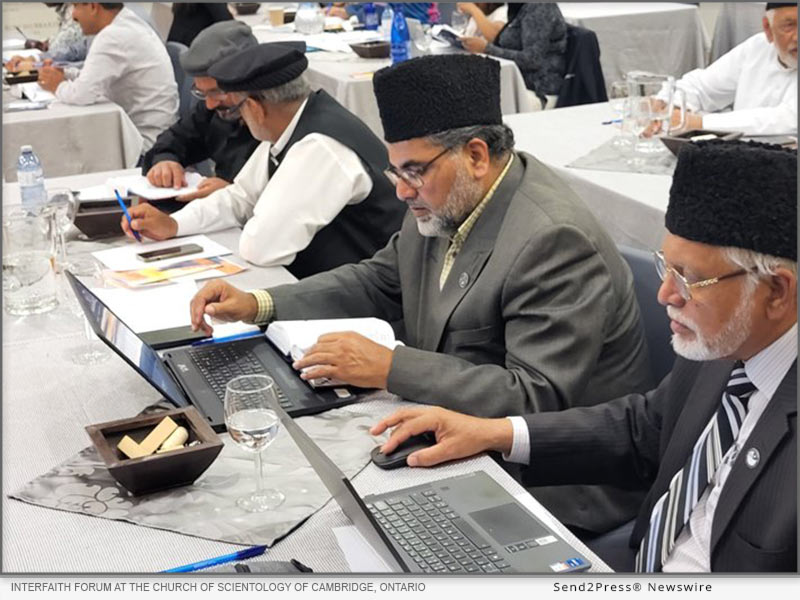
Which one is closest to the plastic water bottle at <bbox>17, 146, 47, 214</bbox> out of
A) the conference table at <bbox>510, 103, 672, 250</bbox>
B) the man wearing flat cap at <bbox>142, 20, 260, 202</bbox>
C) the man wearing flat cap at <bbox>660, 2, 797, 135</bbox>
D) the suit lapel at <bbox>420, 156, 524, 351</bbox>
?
the man wearing flat cap at <bbox>142, 20, 260, 202</bbox>

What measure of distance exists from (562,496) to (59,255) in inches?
52.3

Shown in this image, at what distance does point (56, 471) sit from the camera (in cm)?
157

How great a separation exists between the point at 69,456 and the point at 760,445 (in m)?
1.02

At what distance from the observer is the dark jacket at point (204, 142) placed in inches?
136

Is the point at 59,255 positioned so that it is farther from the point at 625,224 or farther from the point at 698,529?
the point at 698,529

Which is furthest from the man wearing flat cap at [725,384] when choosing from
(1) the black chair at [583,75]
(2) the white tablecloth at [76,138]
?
(1) the black chair at [583,75]

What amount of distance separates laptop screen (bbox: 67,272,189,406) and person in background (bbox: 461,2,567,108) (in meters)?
3.37

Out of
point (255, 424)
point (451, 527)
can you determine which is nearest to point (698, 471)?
point (451, 527)

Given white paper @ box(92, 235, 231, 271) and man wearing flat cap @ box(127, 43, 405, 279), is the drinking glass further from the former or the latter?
white paper @ box(92, 235, 231, 271)

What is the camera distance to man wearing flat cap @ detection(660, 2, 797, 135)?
3.06 metres

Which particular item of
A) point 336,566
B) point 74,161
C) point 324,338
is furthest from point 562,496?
point 74,161

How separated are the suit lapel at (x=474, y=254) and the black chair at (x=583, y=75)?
2.83 metres

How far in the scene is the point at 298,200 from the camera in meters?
2.57

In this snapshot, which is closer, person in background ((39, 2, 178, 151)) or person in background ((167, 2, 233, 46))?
person in background ((39, 2, 178, 151))
